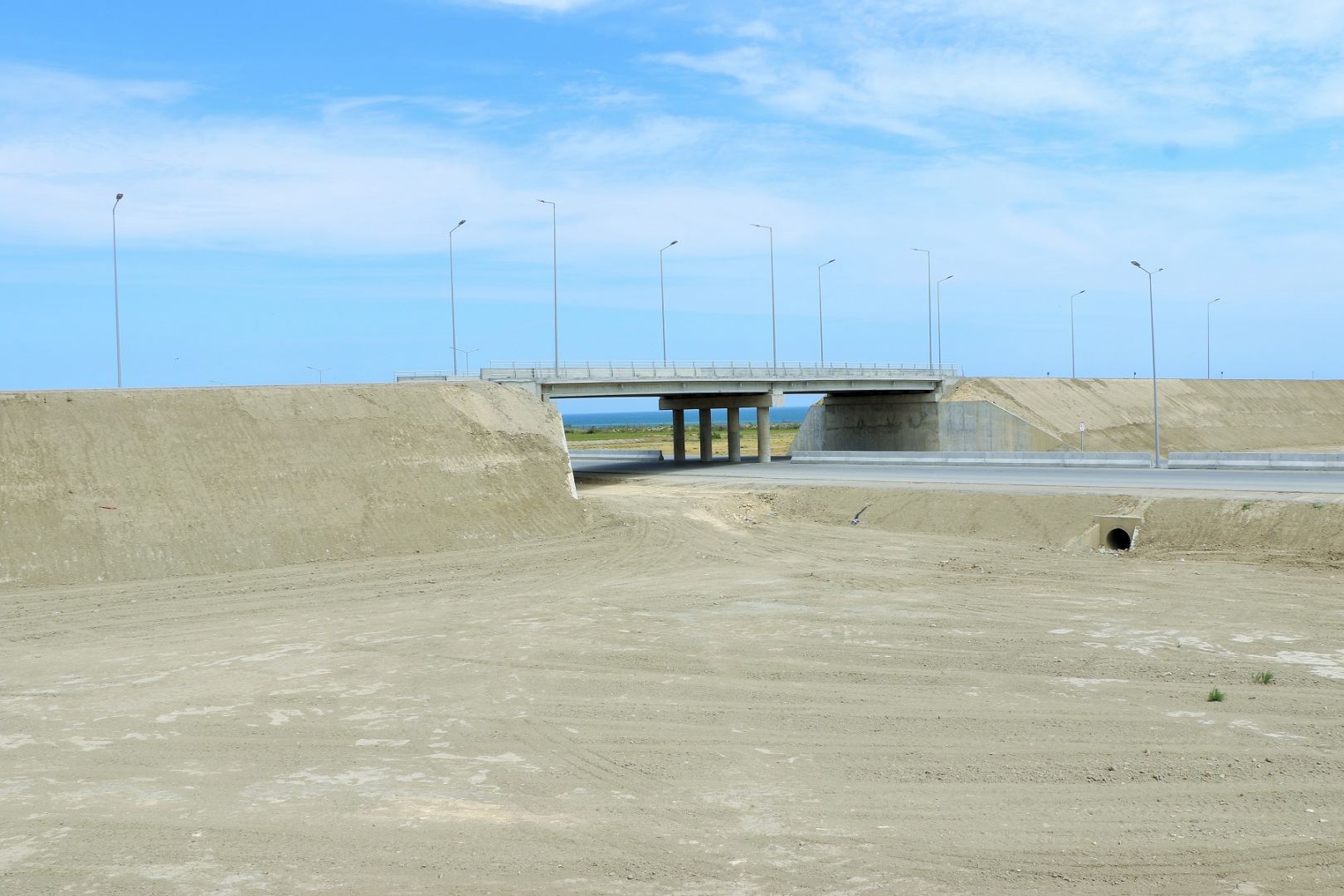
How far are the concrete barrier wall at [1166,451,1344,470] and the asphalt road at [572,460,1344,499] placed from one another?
30.3 inches

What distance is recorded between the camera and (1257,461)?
1609 inches

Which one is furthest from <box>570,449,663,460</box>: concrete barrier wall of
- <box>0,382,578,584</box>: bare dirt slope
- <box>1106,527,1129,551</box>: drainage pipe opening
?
<box>1106,527,1129,551</box>: drainage pipe opening

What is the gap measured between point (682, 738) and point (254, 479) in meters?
22.1

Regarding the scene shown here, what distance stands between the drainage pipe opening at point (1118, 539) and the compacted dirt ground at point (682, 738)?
610 cm

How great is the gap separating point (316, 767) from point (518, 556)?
1794 cm

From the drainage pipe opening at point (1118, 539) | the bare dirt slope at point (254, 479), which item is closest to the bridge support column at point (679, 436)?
the bare dirt slope at point (254, 479)

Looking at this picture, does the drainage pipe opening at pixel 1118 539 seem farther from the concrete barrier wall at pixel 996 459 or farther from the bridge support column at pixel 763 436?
the bridge support column at pixel 763 436

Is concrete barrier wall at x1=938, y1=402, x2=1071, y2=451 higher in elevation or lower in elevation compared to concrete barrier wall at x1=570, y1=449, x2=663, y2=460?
higher

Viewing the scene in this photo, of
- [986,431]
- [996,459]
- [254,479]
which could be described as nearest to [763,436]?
[996,459]

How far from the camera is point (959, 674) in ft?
52.0

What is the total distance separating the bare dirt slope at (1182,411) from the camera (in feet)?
241

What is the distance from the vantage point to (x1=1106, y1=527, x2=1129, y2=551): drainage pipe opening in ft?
102

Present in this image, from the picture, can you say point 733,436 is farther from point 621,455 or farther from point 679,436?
point 621,455

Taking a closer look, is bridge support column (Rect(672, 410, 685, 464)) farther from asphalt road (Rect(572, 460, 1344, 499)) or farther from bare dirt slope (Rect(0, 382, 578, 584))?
bare dirt slope (Rect(0, 382, 578, 584))
